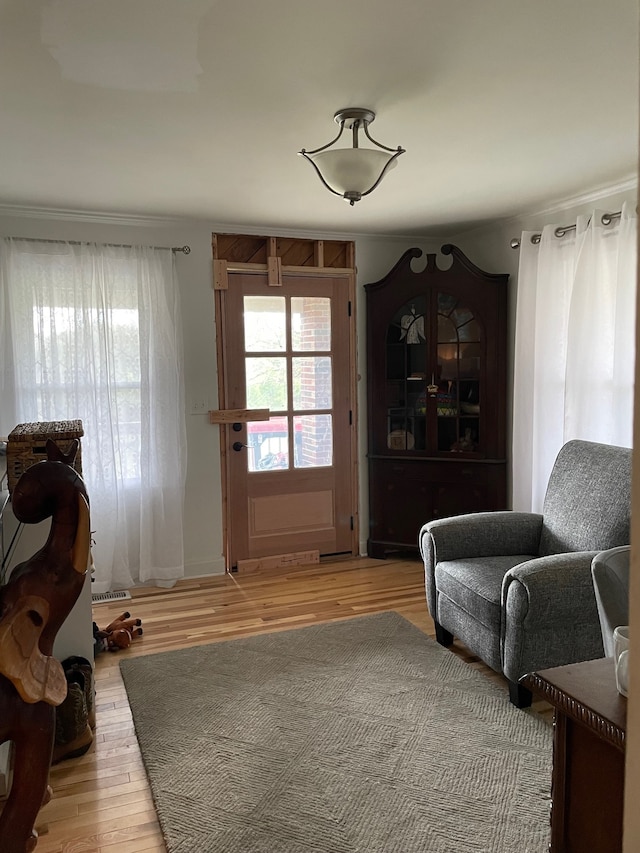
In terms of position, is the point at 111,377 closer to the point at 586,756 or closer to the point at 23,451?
the point at 23,451

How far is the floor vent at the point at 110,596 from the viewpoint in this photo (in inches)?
155

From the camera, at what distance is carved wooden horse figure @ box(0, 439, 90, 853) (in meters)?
0.93

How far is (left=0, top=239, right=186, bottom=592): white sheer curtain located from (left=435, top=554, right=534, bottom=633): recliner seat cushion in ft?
6.32

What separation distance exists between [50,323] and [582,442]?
121 inches

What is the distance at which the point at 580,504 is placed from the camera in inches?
115

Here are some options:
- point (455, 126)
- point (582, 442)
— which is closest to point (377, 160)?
point (455, 126)

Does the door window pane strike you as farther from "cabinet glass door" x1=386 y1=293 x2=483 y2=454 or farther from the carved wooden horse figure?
the carved wooden horse figure

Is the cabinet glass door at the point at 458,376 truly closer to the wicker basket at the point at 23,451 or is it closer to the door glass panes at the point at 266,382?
the door glass panes at the point at 266,382

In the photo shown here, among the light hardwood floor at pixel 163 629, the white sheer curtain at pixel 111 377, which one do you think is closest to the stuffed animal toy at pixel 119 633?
the light hardwood floor at pixel 163 629

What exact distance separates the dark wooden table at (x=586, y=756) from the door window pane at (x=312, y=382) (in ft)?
11.2

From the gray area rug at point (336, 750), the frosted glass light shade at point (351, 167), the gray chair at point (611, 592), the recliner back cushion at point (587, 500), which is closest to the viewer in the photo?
the gray chair at point (611, 592)

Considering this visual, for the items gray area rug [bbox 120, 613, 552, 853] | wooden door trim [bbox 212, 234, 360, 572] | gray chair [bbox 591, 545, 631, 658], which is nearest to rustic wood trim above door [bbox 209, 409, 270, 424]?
wooden door trim [bbox 212, 234, 360, 572]

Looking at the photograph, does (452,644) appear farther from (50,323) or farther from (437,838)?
(50,323)

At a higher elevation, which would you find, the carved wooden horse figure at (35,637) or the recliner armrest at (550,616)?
the carved wooden horse figure at (35,637)
